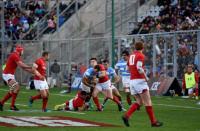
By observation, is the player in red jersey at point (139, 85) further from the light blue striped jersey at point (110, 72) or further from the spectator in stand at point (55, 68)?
the spectator in stand at point (55, 68)

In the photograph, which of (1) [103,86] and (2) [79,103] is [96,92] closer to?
(1) [103,86]

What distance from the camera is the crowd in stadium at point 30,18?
4556 cm

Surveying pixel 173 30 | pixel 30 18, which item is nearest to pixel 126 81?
pixel 173 30

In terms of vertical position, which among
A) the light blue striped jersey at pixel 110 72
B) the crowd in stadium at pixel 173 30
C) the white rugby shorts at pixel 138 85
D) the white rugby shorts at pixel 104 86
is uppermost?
the crowd in stadium at pixel 173 30

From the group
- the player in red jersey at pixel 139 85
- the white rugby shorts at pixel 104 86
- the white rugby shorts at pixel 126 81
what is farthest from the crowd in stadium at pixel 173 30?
the player in red jersey at pixel 139 85

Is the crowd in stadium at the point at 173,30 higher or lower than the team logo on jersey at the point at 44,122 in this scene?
higher

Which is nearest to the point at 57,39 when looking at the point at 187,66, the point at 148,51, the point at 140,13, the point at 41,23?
the point at 41,23

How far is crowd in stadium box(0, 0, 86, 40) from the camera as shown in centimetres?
4556

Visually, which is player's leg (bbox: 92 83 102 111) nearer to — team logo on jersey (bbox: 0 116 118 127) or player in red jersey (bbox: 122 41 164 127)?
team logo on jersey (bbox: 0 116 118 127)

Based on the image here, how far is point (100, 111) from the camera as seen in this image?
20000 mm

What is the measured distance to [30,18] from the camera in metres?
49.2

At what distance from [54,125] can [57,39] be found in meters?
28.3

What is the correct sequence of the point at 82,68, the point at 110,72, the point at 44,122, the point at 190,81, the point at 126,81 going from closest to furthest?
the point at 44,122
the point at 110,72
the point at 126,81
the point at 190,81
the point at 82,68

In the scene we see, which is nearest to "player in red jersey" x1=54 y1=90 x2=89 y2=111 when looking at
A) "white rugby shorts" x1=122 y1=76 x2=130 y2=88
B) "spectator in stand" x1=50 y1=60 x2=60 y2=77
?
"white rugby shorts" x1=122 y1=76 x2=130 y2=88
